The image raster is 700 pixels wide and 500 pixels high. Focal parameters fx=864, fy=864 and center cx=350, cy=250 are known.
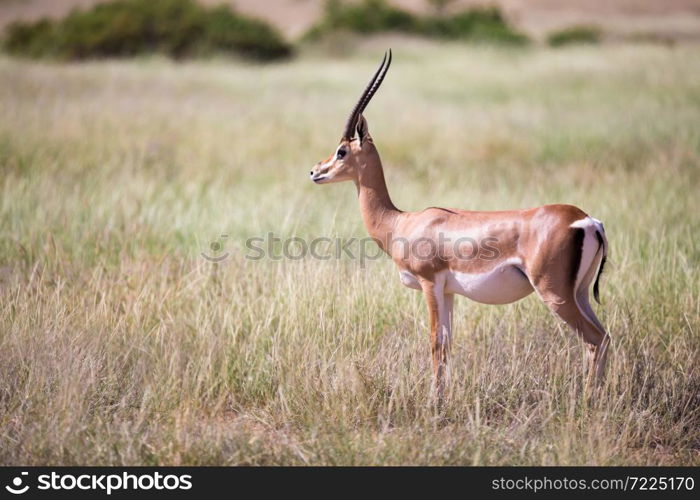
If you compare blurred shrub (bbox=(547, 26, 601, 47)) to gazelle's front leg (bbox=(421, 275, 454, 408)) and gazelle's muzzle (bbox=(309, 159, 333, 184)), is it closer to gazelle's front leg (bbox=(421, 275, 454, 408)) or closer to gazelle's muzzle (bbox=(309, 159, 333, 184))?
gazelle's muzzle (bbox=(309, 159, 333, 184))

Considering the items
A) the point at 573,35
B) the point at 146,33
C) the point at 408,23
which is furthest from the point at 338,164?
the point at 573,35

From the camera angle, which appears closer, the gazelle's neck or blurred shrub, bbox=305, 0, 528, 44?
the gazelle's neck

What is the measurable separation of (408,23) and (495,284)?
34.0 meters

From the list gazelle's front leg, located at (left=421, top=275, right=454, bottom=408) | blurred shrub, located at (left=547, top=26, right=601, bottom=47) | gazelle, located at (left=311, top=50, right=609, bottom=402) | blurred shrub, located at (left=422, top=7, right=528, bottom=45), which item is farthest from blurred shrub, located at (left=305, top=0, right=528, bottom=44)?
gazelle's front leg, located at (left=421, top=275, right=454, bottom=408)

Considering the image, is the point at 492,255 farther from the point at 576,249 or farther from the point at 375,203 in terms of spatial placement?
the point at 375,203

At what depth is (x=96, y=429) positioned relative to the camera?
4039mm

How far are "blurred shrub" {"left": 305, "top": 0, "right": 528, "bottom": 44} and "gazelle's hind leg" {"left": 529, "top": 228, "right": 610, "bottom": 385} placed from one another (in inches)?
1213

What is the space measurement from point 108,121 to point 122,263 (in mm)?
7501

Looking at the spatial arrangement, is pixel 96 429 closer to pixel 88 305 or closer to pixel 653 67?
pixel 88 305

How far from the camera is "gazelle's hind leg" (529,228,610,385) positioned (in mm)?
4000

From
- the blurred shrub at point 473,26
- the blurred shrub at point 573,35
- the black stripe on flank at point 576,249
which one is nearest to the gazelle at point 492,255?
the black stripe on flank at point 576,249

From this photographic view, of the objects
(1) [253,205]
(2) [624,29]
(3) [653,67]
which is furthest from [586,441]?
(2) [624,29]

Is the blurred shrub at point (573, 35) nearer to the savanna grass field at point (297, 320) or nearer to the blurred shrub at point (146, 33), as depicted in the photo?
the blurred shrub at point (146, 33)

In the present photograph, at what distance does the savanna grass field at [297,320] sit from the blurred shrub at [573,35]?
2563 cm
